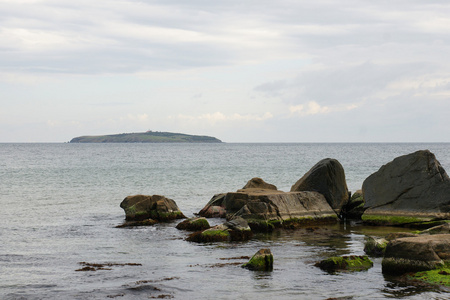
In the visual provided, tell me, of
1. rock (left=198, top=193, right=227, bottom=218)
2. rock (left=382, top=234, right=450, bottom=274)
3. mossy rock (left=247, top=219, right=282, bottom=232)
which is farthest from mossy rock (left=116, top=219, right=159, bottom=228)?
rock (left=382, top=234, right=450, bottom=274)

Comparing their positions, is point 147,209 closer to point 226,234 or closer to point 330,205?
point 226,234

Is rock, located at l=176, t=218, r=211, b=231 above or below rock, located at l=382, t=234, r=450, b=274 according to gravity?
below

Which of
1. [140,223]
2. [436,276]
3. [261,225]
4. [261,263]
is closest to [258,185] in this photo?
[261,225]

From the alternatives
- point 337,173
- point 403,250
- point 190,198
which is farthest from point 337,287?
point 190,198

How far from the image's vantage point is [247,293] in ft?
40.1

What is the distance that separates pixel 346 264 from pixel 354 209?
12.3 meters

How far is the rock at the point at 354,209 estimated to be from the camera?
26.3 meters

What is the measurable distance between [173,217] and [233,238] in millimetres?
6974

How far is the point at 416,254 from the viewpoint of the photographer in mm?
13367

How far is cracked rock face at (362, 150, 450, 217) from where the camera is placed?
2225 centimetres

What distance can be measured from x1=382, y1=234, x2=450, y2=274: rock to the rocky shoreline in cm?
257

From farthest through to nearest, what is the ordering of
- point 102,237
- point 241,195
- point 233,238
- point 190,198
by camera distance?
point 190,198 → point 241,195 → point 102,237 → point 233,238

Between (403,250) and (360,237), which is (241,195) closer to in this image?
(360,237)

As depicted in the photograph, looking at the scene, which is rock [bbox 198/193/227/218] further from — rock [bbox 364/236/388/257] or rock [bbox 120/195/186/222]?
rock [bbox 364/236/388/257]
